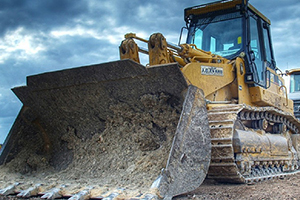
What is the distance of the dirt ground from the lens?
4.13 metres

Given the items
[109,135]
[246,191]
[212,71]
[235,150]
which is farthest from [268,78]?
[109,135]

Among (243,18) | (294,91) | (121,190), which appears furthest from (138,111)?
(294,91)

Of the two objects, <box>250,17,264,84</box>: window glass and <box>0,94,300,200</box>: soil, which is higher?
<box>250,17,264,84</box>: window glass

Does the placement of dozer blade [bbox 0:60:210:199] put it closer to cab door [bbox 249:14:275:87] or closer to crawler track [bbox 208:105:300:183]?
crawler track [bbox 208:105:300:183]

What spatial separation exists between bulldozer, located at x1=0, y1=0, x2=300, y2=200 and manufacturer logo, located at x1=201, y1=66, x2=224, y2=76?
0.01m

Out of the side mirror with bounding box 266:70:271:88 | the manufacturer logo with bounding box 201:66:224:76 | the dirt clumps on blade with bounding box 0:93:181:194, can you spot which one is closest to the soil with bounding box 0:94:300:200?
the dirt clumps on blade with bounding box 0:93:181:194

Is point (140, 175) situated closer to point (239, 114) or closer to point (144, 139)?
point (144, 139)

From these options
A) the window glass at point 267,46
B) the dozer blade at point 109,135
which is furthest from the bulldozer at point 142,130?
the window glass at point 267,46

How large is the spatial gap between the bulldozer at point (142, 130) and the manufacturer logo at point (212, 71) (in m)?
0.01

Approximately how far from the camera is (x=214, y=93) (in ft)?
19.4

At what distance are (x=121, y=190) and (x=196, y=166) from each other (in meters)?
0.84

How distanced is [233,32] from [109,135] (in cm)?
316

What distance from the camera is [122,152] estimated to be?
4.41m

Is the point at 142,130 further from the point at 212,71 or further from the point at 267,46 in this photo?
the point at 267,46
